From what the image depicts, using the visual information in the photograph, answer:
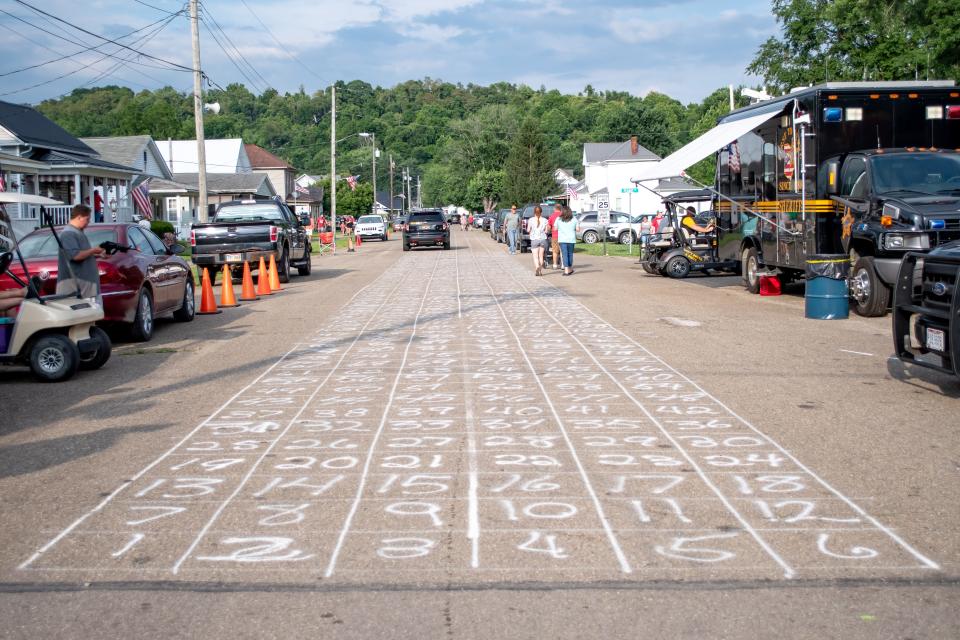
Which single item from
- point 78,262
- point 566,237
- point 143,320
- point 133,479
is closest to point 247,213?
point 566,237

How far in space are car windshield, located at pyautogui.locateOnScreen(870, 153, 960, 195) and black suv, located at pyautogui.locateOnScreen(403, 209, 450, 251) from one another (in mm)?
28424

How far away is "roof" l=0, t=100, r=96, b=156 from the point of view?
115ft

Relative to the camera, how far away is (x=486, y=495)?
239 inches

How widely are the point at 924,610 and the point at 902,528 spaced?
1.12 metres

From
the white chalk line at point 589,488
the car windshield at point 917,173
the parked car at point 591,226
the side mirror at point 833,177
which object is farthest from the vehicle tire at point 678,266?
the parked car at point 591,226

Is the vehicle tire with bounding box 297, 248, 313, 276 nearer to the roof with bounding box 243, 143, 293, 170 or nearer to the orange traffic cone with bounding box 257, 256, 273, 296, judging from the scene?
the orange traffic cone with bounding box 257, 256, 273, 296

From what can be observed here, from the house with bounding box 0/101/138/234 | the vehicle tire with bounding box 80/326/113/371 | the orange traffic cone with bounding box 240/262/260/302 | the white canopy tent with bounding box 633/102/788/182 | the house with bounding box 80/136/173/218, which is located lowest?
the vehicle tire with bounding box 80/326/113/371

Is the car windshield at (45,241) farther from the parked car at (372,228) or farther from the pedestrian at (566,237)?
the parked car at (372,228)

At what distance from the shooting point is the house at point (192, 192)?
183ft

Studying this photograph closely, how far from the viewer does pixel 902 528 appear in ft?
17.7

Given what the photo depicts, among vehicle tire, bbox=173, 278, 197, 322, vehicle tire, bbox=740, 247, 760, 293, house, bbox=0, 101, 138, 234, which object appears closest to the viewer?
vehicle tire, bbox=173, 278, 197, 322

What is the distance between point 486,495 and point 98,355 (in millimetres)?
6651

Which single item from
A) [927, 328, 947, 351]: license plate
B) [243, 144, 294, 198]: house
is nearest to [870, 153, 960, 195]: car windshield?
[927, 328, 947, 351]: license plate

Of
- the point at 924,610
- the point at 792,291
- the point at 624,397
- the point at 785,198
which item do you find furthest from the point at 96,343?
the point at 792,291
